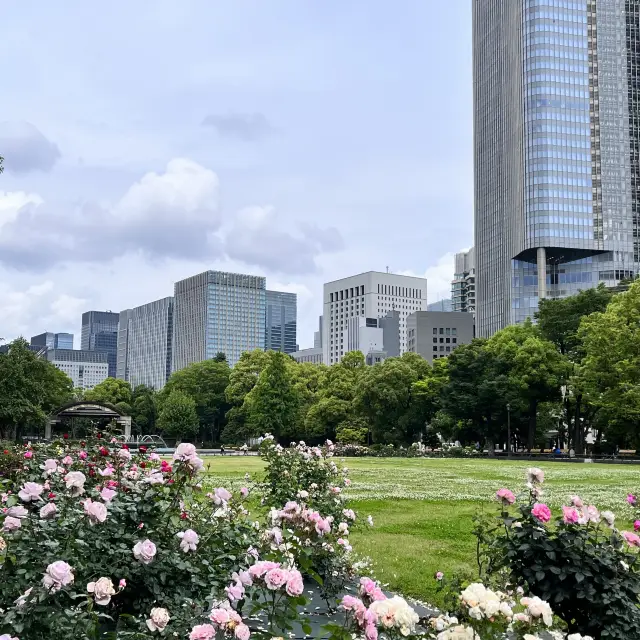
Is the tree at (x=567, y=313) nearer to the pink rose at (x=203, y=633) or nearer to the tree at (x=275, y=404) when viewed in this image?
the tree at (x=275, y=404)

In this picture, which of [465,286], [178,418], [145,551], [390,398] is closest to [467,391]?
[390,398]

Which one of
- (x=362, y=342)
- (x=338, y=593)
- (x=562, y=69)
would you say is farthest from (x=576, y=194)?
(x=338, y=593)

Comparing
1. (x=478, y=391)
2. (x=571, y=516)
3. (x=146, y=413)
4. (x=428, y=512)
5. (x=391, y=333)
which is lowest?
(x=428, y=512)

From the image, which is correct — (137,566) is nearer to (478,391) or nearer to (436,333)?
(478,391)

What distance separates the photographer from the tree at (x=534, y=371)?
51562 mm

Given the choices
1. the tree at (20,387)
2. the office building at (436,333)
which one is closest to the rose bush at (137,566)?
the tree at (20,387)

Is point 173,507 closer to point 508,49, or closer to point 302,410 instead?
point 302,410

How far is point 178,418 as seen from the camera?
73.4 metres

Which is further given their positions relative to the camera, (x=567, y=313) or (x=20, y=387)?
(x=567, y=313)

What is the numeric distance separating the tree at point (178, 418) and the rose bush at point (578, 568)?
230 feet

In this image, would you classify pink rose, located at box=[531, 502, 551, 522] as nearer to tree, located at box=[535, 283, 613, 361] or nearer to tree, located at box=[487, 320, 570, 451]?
tree, located at box=[487, 320, 570, 451]

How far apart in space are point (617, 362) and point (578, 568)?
3942 cm

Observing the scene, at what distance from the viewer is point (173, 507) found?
5145mm

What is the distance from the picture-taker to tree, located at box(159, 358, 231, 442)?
84000 mm
